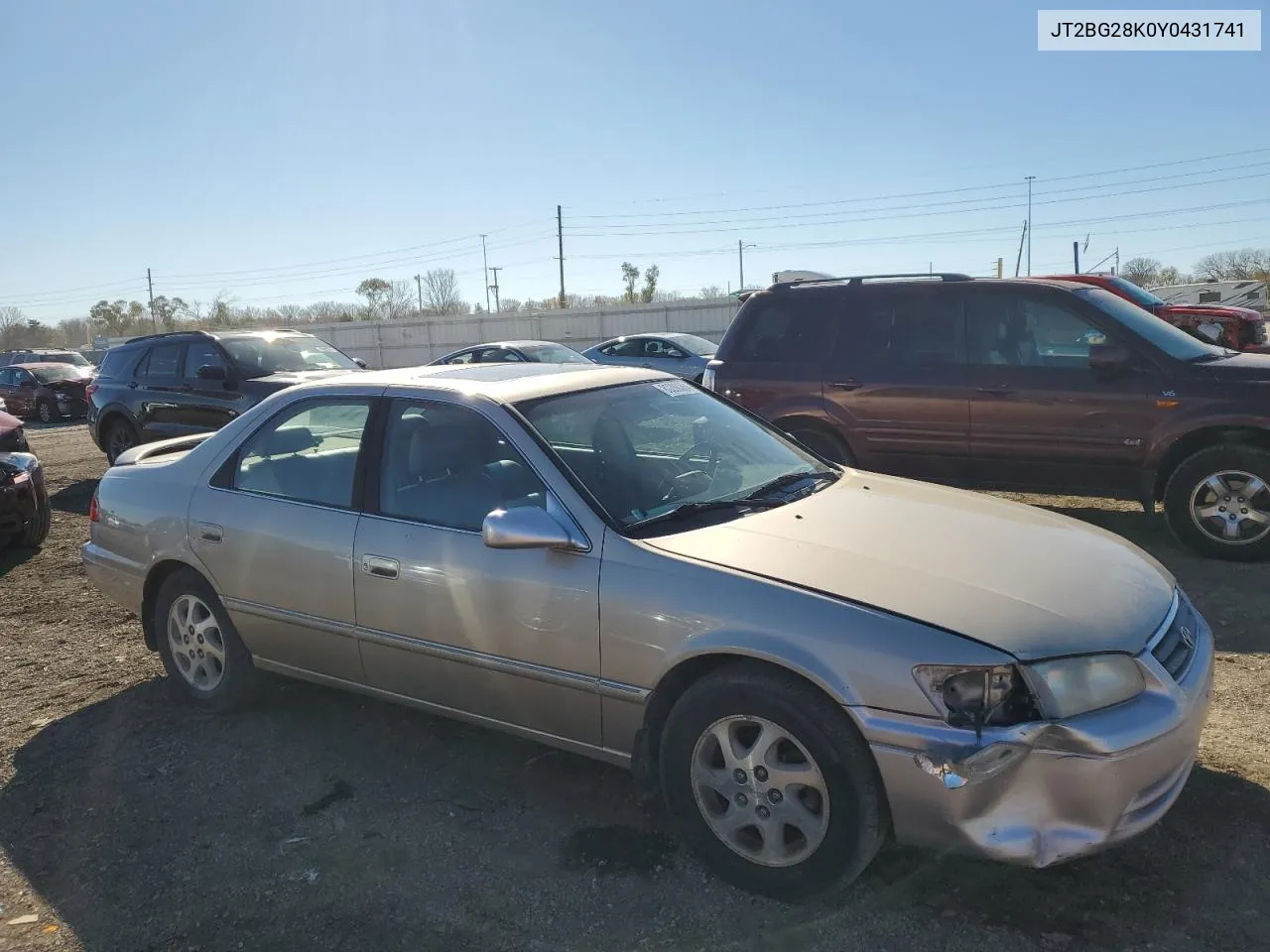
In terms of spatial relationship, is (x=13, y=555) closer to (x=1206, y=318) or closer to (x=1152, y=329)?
(x=1152, y=329)

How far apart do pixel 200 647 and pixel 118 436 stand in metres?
8.29

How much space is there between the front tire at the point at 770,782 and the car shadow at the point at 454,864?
135 millimetres

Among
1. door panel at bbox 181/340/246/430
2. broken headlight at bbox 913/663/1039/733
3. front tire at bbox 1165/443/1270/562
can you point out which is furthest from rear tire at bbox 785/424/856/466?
door panel at bbox 181/340/246/430

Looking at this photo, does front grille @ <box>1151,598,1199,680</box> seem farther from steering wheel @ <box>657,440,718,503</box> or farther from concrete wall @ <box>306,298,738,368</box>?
concrete wall @ <box>306,298,738,368</box>

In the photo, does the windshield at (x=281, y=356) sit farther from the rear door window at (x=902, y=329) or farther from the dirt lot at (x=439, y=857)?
→ the dirt lot at (x=439, y=857)

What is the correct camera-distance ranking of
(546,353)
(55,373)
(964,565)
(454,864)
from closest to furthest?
(964,565), (454,864), (546,353), (55,373)

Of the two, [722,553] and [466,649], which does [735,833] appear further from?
[466,649]

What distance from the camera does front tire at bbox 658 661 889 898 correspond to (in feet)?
8.50

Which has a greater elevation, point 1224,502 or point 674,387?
point 674,387

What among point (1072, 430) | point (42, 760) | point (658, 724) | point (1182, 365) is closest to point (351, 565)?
point (658, 724)

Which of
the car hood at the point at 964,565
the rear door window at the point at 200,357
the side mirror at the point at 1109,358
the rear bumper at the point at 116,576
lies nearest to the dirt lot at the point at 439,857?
the rear bumper at the point at 116,576

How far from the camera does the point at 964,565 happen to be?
9.57ft

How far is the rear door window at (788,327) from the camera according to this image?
292 inches

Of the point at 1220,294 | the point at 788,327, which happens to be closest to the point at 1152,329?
the point at 788,327
